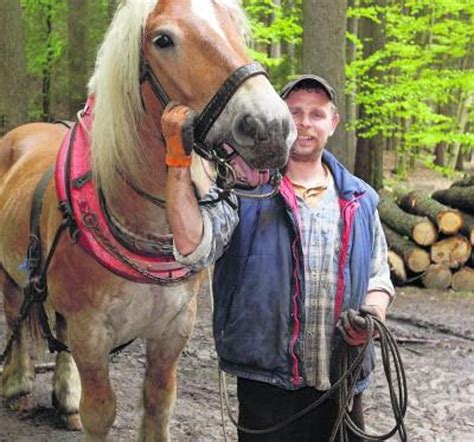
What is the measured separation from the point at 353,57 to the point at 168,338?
10.1 meters

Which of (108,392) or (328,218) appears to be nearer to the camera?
(328,218)

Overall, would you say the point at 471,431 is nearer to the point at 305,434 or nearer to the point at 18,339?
the point at 305,434

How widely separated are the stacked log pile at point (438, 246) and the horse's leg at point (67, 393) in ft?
15.1

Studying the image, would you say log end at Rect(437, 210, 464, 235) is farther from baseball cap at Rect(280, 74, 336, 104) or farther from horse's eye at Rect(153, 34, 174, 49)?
horse's eye at Rect(153, 34, 174, 49)

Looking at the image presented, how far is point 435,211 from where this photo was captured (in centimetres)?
766

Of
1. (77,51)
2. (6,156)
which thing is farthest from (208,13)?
(77,51)

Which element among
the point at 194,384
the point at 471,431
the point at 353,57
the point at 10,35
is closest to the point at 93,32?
the point at 10,35

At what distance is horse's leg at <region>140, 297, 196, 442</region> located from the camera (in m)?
2.69

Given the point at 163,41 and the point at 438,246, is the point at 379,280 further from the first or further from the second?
the point at 438,246

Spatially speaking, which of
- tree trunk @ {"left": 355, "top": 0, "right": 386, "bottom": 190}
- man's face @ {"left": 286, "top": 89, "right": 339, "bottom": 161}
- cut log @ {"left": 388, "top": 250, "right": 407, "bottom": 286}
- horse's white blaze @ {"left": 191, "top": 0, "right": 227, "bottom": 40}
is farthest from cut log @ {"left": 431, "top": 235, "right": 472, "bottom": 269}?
horse's white blaze @ {"left": 191, "top": 0, "right": 227, "bottom": 40}

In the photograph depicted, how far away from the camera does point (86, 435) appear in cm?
275

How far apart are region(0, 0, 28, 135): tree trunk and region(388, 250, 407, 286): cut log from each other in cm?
444

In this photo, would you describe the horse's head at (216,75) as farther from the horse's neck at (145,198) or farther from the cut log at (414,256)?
the cut log at (414,256)

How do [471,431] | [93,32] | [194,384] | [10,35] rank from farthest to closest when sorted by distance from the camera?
[93,32] < [10,35] < [194,384] < [471,431]
